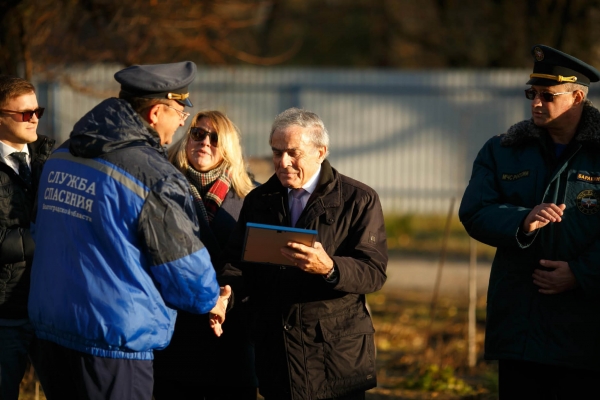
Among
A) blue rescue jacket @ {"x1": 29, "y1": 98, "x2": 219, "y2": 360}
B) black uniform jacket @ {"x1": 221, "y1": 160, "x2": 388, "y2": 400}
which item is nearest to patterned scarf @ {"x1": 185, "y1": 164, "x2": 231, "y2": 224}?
black uniform jacket @ {"x1": 221, "y1": 160, "x2": 388, "y2": 400}

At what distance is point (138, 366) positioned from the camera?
3377 mm

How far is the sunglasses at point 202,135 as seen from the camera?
4547 mm

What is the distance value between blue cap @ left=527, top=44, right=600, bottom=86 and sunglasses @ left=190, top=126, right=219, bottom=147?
1683 millimetres

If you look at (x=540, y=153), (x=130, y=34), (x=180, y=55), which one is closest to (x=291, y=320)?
(x=540, y=153)

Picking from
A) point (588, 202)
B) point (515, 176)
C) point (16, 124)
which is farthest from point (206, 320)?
point (588, 202)

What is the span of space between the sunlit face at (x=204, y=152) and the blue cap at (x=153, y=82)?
0.98 meters

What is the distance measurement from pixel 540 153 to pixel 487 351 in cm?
99

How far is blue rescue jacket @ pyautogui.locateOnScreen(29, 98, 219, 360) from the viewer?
127 inches

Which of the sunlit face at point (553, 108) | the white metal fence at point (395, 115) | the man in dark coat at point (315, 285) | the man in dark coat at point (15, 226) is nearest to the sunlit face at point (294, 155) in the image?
the man in dark coat at point (315, 285)

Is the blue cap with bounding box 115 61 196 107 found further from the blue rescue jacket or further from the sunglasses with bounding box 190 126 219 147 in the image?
the sunglasses with bounding box 190 126 219 147

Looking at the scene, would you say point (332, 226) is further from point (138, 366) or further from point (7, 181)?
point (7, 181)

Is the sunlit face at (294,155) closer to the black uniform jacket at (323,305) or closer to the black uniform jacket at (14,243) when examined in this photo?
the black uniform jacket at (323,305)

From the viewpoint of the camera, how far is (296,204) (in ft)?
13.2

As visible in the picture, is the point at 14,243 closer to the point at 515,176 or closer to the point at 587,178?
the point at 515,176
